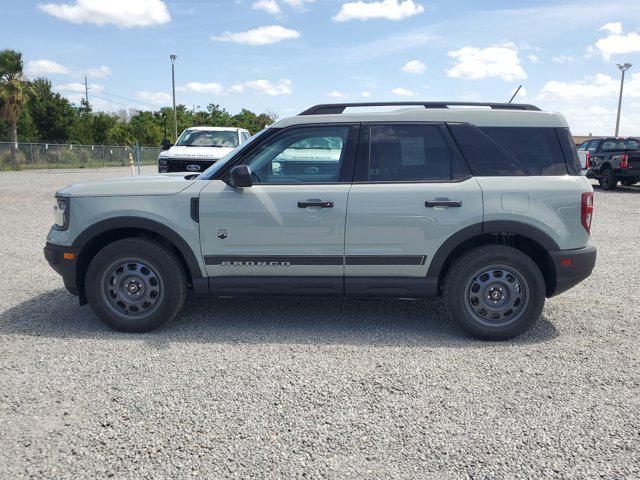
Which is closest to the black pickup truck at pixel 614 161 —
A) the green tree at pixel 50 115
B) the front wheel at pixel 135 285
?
the front wheel at pixel 135 285

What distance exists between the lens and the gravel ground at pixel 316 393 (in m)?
2.81

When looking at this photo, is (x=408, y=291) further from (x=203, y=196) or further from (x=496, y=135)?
(x=203, y=196)

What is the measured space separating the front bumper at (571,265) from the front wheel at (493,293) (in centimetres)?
17

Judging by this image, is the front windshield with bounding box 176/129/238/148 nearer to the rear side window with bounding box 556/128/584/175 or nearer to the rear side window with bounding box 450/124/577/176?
the rear side window with bounding box 450/124/577/176

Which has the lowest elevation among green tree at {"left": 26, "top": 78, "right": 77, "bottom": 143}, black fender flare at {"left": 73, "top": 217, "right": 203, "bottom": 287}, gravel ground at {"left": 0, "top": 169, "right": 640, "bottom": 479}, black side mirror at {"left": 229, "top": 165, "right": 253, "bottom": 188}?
gravel ground at {"left": 0, "top": 169, "right": 640, "bottom": 479}

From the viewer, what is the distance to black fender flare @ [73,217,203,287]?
180 inches

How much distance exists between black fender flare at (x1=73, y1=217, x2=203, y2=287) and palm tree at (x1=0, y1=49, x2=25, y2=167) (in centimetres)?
3749

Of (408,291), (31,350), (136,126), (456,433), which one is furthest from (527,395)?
(136,126)

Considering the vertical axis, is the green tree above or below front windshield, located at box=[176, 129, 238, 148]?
above

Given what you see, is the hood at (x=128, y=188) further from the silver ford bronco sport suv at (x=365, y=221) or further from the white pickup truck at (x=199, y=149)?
the white pickup truck at (x=199, y=149)

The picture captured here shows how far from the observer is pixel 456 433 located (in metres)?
3.08

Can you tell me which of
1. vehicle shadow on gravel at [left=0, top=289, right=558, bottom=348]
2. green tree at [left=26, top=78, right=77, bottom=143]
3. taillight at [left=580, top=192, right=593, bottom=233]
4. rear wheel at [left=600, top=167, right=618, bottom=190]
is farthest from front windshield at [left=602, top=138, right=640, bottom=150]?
green tree at [left=26, top=78, right=77, bottom=143]

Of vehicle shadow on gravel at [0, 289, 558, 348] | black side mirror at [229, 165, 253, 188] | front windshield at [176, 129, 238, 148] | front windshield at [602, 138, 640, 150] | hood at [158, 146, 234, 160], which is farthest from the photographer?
front windshield at [602, 138, 640, 150]

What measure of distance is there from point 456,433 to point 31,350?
3.23m
